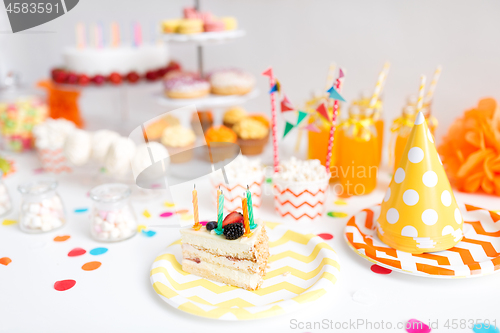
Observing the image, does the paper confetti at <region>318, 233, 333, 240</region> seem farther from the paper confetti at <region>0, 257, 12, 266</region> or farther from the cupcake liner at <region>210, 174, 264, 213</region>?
the paper confetti at <region>0, 257, 12, 266</region>

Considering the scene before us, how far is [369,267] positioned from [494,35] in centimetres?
86

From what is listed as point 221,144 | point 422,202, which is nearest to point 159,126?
point 221,144

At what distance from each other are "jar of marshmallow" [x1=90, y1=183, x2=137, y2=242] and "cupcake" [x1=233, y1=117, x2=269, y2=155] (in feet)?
1.87

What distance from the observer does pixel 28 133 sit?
1.68 m

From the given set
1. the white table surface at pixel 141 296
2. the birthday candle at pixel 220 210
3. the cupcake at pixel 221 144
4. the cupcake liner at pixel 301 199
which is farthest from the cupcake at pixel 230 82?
the birthday candle at pixel 220 210

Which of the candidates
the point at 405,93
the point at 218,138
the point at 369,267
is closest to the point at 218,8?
the point at 218,138

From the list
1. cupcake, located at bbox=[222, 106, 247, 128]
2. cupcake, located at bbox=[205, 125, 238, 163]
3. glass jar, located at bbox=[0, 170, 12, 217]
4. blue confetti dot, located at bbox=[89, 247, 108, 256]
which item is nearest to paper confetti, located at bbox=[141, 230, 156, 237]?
blue confetti dot, located at bbox=[89, 247, 108, 256]

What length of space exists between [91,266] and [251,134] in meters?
0.75

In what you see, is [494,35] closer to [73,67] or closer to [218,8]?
[218,8]

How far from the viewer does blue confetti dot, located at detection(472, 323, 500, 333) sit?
2.36 feet

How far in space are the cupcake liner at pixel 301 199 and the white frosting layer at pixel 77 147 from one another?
61 centimetres

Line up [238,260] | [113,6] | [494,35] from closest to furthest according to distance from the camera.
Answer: [238,260] < [494,35] < [113,6]

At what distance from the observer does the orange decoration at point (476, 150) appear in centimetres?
118

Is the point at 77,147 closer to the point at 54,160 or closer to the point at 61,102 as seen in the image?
the point at 54,160
